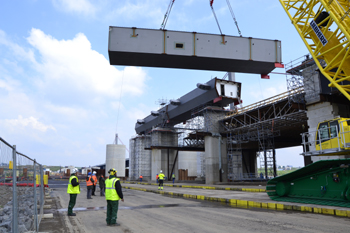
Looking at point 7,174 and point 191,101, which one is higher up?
point 191,101

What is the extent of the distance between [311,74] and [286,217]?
15376 mm

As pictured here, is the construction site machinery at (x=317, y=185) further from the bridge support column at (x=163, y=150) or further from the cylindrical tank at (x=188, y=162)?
the cylindrical tank at (x=188, y=162)

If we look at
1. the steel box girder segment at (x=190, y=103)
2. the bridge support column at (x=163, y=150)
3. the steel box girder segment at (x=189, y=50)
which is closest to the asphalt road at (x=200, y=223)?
the steel box girder segment at (x=189, y=50)

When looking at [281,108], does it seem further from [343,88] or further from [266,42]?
[343,88]

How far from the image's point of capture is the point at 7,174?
4977mm

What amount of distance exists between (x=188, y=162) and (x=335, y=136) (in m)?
54.3

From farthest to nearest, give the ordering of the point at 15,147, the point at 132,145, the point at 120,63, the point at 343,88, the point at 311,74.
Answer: the point at 132,145 < the point at 311,74 < the point at 120,63 < the point at 343,88 < the point at 15,147

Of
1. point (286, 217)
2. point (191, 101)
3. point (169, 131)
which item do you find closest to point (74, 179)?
point (286, 217)

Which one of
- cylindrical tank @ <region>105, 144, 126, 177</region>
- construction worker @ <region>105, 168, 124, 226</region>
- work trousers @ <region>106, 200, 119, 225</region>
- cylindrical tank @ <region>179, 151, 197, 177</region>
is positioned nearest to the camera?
construction worker @ <region>105, 168, 124, 226</region>

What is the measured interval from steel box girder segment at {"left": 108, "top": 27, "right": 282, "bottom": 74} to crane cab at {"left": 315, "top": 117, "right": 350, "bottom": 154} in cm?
861

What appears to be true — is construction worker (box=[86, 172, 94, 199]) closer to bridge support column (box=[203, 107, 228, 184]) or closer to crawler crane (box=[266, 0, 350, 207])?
crawler crane (box=[266, 0, 350, 207])

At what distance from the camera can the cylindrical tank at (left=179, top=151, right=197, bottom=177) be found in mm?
65438

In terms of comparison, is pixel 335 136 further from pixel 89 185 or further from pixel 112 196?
pixel 89 185

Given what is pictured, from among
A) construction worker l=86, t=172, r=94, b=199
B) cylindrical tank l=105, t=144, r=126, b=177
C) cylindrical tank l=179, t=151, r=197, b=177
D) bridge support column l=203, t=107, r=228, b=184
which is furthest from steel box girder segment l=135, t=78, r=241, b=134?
construction worker l=86, t=172, r=94, b=199
